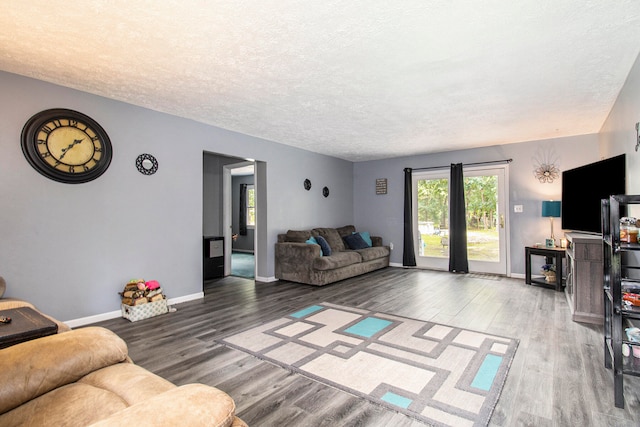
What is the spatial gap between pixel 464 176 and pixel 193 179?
490 cm

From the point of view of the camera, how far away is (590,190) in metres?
3.83

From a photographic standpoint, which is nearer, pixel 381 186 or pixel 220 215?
pixel 220 215

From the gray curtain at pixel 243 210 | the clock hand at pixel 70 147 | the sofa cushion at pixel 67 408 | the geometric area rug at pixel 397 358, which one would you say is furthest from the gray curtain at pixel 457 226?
the gray curtain at pixel 243 210

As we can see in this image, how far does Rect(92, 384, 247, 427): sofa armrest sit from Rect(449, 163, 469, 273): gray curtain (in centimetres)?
606

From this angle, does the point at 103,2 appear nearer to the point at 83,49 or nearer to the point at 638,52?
the point at 83,49

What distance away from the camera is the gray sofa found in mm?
5148

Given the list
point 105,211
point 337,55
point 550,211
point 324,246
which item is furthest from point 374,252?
point 105,211

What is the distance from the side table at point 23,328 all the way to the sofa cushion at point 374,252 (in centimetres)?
501

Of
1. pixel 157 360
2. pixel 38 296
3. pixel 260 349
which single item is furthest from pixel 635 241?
pixel 38 296

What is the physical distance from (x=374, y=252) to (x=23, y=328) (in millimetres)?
5515

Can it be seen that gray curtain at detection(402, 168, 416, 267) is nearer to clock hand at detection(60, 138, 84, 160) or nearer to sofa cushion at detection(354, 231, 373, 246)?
sofa cushion at detection(354, 231, 373, 246)

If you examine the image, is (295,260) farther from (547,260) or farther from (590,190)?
(547,260)

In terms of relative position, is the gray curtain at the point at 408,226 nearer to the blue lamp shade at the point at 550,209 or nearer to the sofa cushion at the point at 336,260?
the sofa cushion at the point at 336,260

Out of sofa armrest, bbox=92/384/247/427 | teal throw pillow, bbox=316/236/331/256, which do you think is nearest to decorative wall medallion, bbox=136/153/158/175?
teal throw pillow, bbox=316/236/331/256
